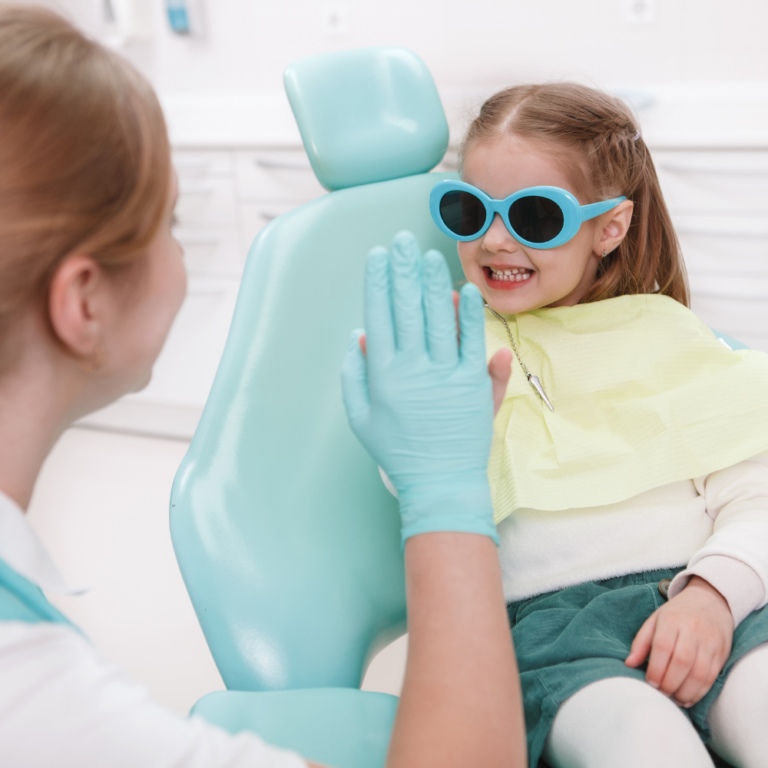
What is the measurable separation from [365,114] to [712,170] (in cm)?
107

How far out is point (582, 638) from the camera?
819mm

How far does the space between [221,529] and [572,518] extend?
0.43 m

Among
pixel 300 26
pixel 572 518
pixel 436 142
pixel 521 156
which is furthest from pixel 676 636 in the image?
pixel 300 26

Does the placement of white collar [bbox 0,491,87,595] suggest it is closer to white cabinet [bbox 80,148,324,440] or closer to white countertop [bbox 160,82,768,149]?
white countertop [bbox 160,82,768,149]

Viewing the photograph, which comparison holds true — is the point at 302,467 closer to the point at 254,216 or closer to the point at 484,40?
the point at 254,216

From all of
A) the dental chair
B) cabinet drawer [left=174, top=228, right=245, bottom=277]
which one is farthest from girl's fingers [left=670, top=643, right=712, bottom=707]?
cabinet drawer [left=174, top=228, right=245, bottom=277]

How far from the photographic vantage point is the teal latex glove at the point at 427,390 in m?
0.69

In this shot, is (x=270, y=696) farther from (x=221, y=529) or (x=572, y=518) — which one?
(x=572, y=518)

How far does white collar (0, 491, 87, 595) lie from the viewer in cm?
57

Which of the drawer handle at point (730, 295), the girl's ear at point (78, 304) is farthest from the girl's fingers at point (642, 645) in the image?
the drawer handle at point (730, 295)

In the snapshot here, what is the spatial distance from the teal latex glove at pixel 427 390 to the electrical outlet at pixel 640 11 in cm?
183

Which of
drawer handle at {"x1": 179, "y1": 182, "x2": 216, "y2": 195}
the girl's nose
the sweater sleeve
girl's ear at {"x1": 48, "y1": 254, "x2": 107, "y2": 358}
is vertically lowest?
drawer handle at {"x1": 179, "y1": 182, "x2": 216, "y2": 195}

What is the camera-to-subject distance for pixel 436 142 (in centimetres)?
119

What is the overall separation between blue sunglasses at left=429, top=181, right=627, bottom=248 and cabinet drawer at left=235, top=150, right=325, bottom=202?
1233 millimetres
